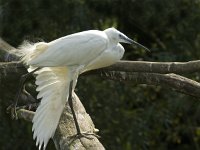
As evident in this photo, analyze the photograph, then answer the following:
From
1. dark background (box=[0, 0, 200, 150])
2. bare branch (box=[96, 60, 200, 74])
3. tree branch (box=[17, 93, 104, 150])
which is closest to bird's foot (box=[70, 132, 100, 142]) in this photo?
tree branch (box=[17, 93, 104, 150])

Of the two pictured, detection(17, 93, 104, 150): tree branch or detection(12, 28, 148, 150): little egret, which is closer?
detection(17, 93, 104, 150): tree branch

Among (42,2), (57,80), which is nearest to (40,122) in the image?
(57,80)

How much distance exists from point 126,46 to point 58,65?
7.88ft

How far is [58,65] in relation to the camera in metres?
3.34

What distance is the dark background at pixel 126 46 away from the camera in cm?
519

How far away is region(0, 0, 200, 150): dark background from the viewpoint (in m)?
5.19

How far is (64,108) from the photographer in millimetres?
3561

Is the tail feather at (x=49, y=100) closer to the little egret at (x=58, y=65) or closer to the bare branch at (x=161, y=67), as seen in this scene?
the little egret at (x=58, y=65)

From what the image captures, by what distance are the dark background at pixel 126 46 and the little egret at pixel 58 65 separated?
147cm

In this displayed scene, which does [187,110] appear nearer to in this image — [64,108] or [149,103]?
[149,103]

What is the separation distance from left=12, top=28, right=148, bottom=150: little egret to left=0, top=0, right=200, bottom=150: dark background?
4.81 feet

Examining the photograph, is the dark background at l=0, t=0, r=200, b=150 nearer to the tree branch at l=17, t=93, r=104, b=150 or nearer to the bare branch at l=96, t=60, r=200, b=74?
the tree branch at l=17, t=93, r=104, b=150

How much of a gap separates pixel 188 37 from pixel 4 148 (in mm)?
1616

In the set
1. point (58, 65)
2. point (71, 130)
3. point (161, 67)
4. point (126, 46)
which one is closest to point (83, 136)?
point (71, 130)
